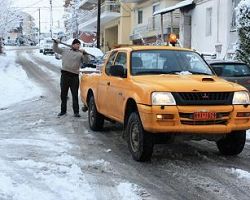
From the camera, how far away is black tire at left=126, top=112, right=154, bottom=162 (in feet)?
26.1

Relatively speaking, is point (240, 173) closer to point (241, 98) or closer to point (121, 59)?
point (241, 98)

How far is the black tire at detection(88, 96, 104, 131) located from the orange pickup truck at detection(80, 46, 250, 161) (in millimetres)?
1393

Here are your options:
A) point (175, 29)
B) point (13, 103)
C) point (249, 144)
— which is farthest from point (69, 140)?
point (175, 29)

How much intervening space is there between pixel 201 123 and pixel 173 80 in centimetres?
80

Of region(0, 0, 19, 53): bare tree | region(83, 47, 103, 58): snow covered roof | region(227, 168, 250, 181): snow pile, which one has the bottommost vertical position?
region(227, 168, 250, 181): snow pile

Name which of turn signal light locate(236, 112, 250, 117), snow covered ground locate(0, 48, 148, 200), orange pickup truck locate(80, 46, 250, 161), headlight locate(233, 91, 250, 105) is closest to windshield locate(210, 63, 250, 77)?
orange pickup truck locate(80, 46, 250, 161)

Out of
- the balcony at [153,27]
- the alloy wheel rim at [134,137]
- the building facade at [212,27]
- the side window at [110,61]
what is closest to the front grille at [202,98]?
the alloy wheel rim at [134,137]

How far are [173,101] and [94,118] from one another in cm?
359

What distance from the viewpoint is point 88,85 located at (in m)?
11.6

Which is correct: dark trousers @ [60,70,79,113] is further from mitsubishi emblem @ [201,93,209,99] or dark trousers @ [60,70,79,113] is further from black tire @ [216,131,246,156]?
mitsubishi emblem @ [201,93,209,99]

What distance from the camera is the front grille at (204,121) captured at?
Result: 301 inches

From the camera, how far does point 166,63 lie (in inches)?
358

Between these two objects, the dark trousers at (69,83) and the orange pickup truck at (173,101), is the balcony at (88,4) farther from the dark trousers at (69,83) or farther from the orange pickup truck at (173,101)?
the orange pickup truck at (173,101)

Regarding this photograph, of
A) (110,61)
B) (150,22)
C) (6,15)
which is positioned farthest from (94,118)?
(6,15)
